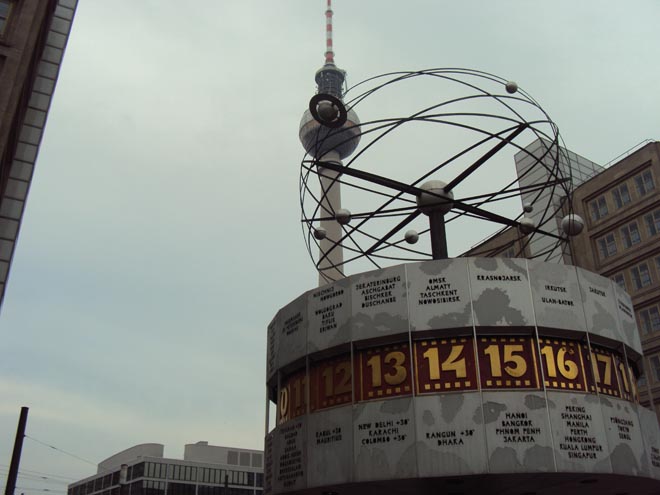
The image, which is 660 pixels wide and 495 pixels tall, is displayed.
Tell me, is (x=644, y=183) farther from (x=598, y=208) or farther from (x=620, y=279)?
(x=620, y=279)

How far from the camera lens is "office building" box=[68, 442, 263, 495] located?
111688 mm

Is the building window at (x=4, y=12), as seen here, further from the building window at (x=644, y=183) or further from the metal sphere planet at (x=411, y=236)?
the building window at (x=644, y=183)

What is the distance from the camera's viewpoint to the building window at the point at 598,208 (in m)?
54.4

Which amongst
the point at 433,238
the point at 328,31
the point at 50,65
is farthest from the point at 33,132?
the point at 328,31

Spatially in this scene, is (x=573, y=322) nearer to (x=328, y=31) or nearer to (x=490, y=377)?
(x=490, y=377)

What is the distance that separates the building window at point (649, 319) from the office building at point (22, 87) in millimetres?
44372

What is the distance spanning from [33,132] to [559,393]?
151 feet

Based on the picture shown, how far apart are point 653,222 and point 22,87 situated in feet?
147

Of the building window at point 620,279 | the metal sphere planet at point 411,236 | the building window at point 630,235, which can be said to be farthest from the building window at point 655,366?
the metal sphere planet at point 411,236

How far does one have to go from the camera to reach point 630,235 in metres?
51.7

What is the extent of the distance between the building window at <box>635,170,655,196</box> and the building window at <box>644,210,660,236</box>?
1965 mm

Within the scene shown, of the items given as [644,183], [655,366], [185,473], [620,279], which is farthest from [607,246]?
[185,473]

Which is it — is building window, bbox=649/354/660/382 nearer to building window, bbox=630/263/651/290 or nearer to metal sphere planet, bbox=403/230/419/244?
building window, bbox=630/263/651/290

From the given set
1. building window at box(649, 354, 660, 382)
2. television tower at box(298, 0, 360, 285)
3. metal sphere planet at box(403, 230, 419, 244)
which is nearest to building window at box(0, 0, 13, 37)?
metal sphere planet at box(403, 230, 419, 244)
